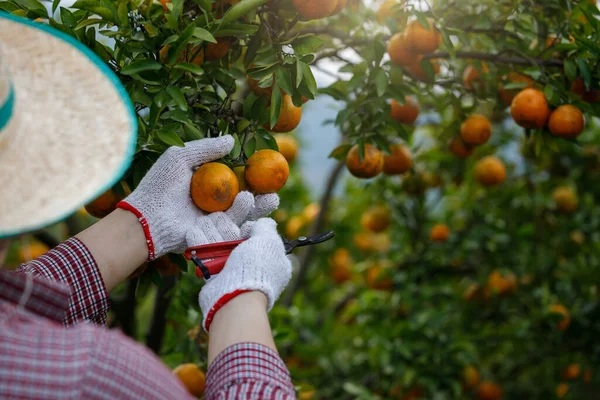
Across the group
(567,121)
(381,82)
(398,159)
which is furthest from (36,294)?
(398,159)

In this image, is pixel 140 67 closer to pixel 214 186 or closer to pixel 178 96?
pixel 178 96

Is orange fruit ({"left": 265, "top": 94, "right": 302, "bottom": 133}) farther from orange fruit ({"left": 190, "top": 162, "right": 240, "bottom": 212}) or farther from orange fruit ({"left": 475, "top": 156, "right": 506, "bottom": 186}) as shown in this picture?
orange fruit ({"left": 475, "top": 156, "right": 506, "bottom": 186})

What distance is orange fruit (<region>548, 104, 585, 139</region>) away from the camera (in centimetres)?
162

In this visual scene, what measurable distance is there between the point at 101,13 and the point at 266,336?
2.38 feet

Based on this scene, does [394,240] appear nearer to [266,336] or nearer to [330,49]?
[330,49]

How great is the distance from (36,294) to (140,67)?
520 millimetres

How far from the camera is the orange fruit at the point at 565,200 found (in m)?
3.04

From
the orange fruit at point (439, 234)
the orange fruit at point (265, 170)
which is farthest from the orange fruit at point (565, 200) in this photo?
the orange fruit at point (265, 170)

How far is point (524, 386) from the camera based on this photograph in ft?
10.6

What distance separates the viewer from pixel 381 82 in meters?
1.61

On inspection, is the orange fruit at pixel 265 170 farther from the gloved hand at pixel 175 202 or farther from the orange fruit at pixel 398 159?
the orange fruit at pixel 398 159

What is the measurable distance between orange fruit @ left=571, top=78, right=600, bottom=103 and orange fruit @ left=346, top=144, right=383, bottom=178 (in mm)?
574

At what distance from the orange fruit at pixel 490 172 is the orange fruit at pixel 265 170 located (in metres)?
1.68

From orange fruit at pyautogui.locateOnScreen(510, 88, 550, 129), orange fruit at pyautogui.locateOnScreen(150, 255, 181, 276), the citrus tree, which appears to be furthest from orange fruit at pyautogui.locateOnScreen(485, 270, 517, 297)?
orange fruit at pyautogui.locateOnScreen(150, 255, 181, 276)
